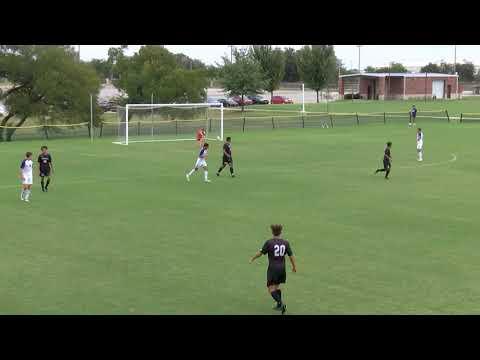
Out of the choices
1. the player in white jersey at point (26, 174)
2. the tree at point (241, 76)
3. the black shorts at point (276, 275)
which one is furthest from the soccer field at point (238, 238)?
the tree at point (241, 76)

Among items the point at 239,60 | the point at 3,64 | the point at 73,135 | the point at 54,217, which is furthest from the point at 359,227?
the point at 239,60

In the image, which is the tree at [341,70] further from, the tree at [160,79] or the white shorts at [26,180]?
the white shorts at [26,180]

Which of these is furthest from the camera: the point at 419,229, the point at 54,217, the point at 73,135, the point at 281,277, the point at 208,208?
the point at 73,135

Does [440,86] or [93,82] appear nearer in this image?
[93,82]

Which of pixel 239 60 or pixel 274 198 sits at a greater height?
pixel 239 60

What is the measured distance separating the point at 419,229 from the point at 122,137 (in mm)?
36616

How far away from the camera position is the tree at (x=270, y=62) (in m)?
87.4

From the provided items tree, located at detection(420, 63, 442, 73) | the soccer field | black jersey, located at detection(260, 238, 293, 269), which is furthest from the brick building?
black jersey, located at detection(260, 238, 293, 269)

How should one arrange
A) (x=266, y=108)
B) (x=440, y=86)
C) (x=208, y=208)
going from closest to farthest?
(x=208, y=208)
(x=266, y=108)
(x=440, y=86)

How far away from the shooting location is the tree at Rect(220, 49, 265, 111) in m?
78.5

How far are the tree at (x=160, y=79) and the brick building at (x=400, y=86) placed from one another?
36.6 m

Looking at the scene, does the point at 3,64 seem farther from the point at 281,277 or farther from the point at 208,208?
the point at 281,277

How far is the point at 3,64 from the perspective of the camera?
5578 cm

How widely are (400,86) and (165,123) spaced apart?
54.8 meters
